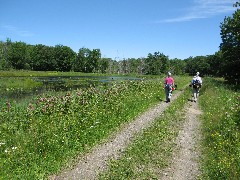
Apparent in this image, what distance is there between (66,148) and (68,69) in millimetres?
149326

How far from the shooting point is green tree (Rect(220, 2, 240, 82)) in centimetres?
4503

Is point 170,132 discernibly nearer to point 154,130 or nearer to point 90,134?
point 154,130

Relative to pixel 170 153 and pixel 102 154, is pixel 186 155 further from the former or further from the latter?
pixel 102 154

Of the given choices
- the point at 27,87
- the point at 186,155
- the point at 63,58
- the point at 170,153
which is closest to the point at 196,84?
the point at 186,155

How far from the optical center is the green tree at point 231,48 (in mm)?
45031

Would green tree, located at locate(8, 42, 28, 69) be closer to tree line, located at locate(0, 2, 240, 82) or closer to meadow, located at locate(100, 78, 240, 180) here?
tree line, located at locate(0, 2, 240, 82)

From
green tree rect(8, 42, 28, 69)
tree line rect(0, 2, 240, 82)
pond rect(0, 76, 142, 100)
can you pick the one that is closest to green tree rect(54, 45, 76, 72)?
tree line rect(0, 2, 240, 82)

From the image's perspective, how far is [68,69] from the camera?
156 metres

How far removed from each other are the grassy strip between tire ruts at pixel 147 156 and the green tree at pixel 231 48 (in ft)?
119

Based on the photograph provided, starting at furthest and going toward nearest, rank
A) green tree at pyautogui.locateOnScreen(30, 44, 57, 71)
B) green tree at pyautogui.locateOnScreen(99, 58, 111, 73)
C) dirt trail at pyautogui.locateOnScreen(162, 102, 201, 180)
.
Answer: green tree at pyautogui.locateOnScreen(99, 58, 111, 73), green tree at pyautogui.locateOnScreen(30, 44, 57, 71), dirt trail at pyautogui.locateOnScreen(162, 102, 201, 180)

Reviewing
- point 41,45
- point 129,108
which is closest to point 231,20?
point 129,108

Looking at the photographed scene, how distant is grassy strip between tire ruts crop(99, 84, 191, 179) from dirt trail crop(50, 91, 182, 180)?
0.34 metres

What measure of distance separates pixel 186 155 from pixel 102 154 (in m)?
3.14

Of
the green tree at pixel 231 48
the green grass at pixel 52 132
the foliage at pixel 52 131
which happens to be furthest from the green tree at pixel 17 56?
the foliage at pixel 52 131
